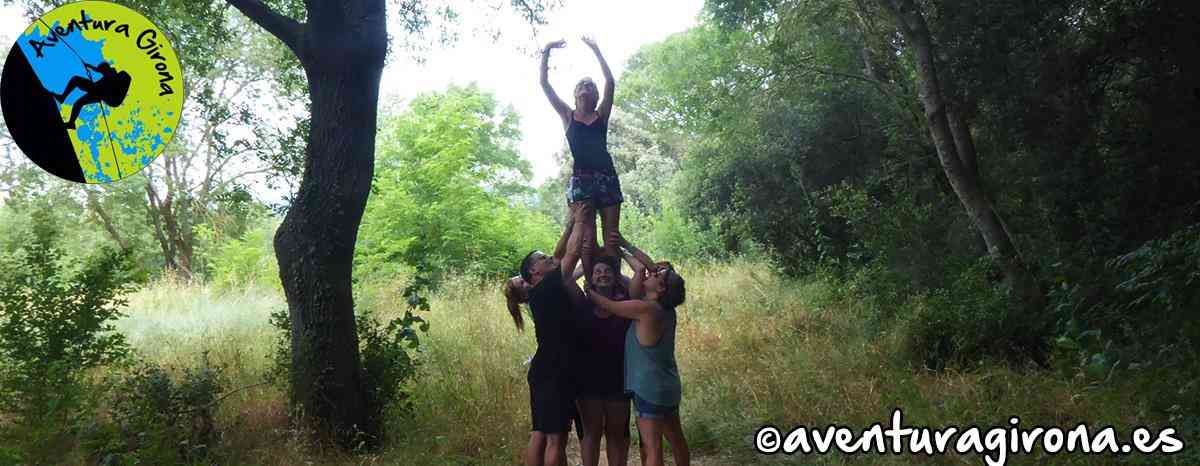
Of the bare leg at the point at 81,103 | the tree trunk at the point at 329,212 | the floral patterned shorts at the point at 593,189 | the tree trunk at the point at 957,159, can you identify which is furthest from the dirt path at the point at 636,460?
the bare leg at the point at 81,103

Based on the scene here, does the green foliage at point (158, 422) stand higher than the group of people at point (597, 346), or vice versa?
the group of people at point (597, 346)

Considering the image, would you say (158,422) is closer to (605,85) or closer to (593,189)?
(593,189)

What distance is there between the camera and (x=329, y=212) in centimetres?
686

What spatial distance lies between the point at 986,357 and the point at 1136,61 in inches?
141

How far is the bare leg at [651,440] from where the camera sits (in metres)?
4.77

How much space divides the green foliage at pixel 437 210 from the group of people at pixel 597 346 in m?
12.2

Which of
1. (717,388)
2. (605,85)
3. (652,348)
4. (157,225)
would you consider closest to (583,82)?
(605,85)

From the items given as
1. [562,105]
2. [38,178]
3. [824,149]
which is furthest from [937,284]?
[38,178]

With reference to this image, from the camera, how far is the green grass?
20.5 ft

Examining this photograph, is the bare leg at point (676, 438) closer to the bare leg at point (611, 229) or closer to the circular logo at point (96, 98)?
the bare leg at point (611, 229)

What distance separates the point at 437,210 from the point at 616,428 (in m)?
15.0

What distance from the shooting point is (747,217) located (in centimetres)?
1680

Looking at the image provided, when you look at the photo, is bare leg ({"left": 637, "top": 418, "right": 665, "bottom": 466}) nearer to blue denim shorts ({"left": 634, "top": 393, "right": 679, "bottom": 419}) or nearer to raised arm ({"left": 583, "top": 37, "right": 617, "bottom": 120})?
blue denim shorts ({"left": 634, "top": 393, "right": 679, "bottom": 419})

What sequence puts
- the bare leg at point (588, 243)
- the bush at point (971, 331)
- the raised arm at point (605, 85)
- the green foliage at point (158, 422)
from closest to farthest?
the bare leg at point (588, 243), the raised arm at point (605, 85), the green foliage at point (158, 422), the bush at point (971, 331)
